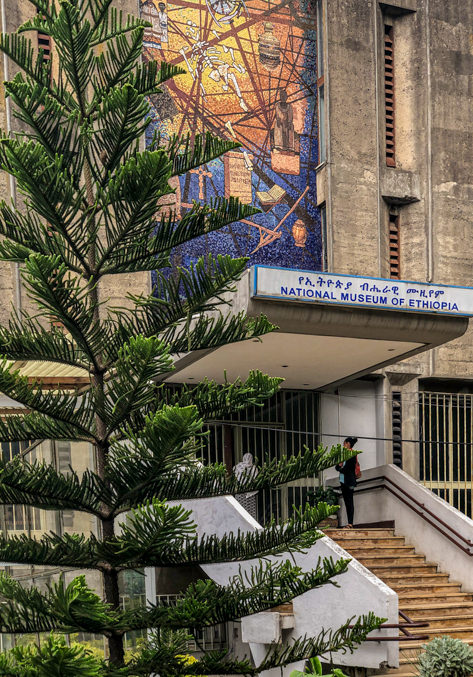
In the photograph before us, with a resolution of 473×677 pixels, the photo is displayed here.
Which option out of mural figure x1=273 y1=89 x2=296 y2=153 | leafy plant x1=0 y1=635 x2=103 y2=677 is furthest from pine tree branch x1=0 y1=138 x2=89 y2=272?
mural figure x1=273 y1=89 x2=296 y2=153

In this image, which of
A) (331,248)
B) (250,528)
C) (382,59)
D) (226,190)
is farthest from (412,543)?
(382,59)

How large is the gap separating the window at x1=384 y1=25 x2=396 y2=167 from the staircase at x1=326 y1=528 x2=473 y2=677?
713cm

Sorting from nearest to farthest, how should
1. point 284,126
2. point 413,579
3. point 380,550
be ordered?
point 413,579 < point 380,550 < point 284,126

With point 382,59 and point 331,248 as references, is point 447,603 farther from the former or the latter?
point 382,59

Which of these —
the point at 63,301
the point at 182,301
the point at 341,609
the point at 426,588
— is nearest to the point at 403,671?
the point at 341,609

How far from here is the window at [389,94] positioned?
18.1 meters

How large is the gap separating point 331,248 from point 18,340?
9.56m

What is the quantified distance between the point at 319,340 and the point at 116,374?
5210 millimetres

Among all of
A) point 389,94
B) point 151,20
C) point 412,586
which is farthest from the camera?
point 389,94

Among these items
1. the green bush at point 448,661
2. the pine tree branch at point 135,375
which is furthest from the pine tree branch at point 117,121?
the green bush at point 448,661

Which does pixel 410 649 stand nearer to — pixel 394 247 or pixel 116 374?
pixel 116 374

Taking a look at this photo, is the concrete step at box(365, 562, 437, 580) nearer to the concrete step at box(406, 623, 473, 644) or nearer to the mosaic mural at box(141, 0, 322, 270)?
the concrete step at box(406, 623, 473, 644)

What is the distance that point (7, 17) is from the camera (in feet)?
49.9

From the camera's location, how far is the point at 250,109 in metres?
16.9
